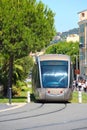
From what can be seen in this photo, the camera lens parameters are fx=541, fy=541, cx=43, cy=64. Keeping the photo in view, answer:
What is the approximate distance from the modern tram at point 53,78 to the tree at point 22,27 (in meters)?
1.66

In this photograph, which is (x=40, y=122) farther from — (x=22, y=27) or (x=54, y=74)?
(x=22, y=27)

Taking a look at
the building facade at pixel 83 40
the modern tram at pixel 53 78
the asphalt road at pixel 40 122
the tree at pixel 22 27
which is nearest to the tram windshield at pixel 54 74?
the modern tram at pixel 53 78

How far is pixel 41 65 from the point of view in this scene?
3269 centimetres

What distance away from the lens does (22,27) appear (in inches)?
1346

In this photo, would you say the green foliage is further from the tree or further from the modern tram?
the modern tram

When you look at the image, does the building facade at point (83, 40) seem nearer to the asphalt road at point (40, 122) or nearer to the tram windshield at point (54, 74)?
the tram windshield at point (54, 74)

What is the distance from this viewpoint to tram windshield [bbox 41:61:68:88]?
3197 cm

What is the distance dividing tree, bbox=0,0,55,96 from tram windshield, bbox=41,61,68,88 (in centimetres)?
228

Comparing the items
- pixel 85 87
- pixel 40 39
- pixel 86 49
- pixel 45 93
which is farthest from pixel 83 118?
pixel 86 49

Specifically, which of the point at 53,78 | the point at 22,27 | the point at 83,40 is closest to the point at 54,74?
the point at 53,78

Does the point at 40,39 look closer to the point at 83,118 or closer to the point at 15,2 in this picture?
the point at 15,2

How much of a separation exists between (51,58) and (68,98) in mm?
2971

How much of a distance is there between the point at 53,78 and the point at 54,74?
0.28 meters

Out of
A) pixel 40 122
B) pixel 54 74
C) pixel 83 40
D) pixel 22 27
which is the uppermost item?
pixel 83 40
